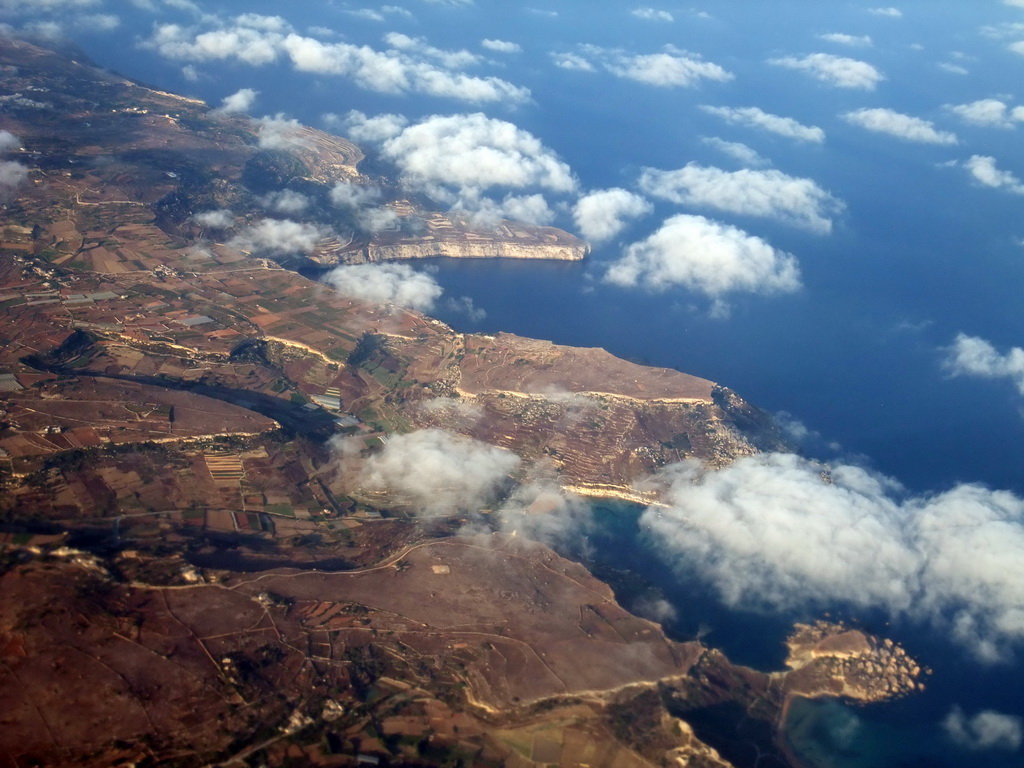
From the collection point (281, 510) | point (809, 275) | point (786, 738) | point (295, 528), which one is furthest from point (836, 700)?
point (809, 275)

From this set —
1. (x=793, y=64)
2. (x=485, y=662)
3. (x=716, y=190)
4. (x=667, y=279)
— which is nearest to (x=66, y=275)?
(x=485, y=662)

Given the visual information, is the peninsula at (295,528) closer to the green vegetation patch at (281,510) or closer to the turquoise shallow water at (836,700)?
the green vegetation patch at (281,510)

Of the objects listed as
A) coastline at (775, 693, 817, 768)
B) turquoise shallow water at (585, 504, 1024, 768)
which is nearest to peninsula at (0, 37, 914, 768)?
→ coastline at (775, 693, 817, 768)

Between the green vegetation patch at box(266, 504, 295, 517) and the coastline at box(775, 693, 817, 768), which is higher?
the green vegetation patch at box(266, 504, 295, 517)

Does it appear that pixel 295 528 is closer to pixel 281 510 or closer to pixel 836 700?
pixel 281 510

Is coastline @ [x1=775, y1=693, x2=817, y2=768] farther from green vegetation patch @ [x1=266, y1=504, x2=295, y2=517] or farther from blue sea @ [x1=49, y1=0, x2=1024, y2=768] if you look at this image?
green vegetation patch @ [x1=266, y1=504, x2=295, y2=517]

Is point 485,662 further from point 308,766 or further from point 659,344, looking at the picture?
point 659,344

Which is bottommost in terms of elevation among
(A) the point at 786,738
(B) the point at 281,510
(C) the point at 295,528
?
(A) the point at 786,738

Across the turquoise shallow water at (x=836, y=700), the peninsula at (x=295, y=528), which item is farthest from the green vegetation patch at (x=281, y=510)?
the turquoise shallow water at (x=836, y=700)
